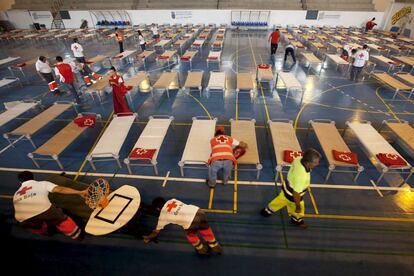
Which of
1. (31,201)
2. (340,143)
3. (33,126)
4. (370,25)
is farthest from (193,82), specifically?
(370,25)

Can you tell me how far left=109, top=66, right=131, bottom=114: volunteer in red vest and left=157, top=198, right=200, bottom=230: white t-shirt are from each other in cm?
595

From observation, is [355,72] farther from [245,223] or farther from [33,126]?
[33,126]

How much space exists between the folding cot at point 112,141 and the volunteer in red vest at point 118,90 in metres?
0.41

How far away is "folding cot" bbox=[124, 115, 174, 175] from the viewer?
255 inches

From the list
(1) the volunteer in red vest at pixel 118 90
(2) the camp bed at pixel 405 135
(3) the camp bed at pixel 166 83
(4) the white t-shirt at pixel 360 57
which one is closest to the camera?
(2) the camp bed at pixel 405 135

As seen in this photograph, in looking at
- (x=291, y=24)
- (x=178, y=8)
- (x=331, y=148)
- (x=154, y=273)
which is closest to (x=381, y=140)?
(x=331, y=148)

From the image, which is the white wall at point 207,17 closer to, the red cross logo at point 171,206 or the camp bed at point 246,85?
the camp bed at point 246,85

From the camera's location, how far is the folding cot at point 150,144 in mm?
6467

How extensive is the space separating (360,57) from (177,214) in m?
13.1

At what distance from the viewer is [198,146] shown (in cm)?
685

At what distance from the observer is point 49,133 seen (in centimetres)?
888

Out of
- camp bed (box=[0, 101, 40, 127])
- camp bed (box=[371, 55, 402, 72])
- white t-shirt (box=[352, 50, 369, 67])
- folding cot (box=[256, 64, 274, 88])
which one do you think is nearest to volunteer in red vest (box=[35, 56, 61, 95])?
camp bed (box=[0, 101, 40, 127])

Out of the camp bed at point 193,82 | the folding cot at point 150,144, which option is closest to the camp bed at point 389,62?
the camp bed at point 193,82

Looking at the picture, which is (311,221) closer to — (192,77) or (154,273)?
(154,273)
